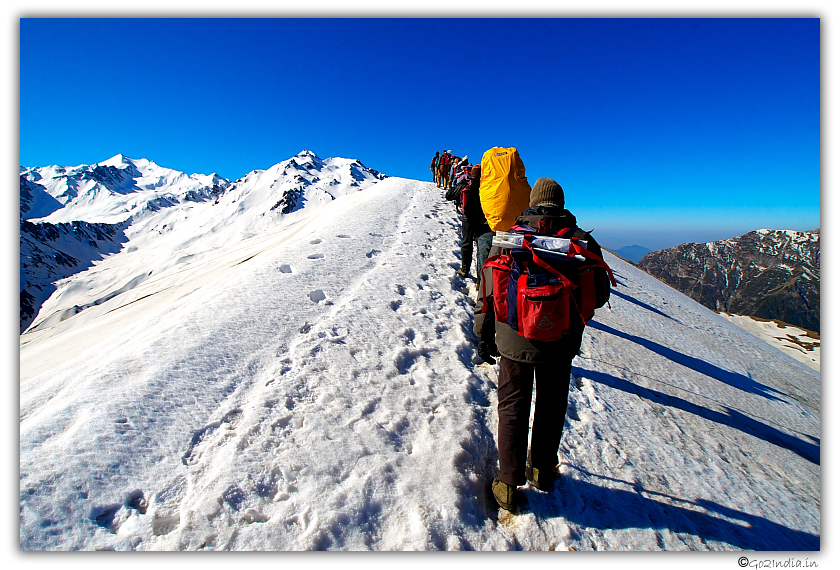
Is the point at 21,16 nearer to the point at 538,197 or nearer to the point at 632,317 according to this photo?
the point at 538,197

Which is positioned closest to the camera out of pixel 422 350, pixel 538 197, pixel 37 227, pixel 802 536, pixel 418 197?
pixel 538 197

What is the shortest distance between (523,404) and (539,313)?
792 millimetres

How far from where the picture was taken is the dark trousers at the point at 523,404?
106 inches

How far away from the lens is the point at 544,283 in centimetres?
252

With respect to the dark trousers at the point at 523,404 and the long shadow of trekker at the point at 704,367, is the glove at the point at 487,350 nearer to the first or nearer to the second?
the dark trousers at the point at 523,404

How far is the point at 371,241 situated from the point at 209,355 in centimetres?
592

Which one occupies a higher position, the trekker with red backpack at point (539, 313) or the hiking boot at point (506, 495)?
the trekker with red backpack at point (539, 313)

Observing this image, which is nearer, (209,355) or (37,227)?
(209,355)

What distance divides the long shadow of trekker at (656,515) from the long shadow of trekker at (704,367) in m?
3.97

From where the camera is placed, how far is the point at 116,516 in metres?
2.31

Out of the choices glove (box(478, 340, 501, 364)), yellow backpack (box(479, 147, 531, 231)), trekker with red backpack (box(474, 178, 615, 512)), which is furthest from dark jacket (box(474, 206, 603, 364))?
yellow backpack (box(479, 147, 531, 231))

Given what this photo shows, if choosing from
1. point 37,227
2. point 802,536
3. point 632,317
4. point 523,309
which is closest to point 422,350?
point 523,309

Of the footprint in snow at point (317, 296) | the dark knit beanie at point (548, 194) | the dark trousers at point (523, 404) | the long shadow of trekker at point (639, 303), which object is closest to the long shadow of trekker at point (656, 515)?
the dark trousers at point (523, 404)

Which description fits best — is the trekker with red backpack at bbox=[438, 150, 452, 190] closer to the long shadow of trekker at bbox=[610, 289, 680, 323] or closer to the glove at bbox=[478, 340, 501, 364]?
the long shadow of trekker at bbox=[610, 289, 680, 323]
